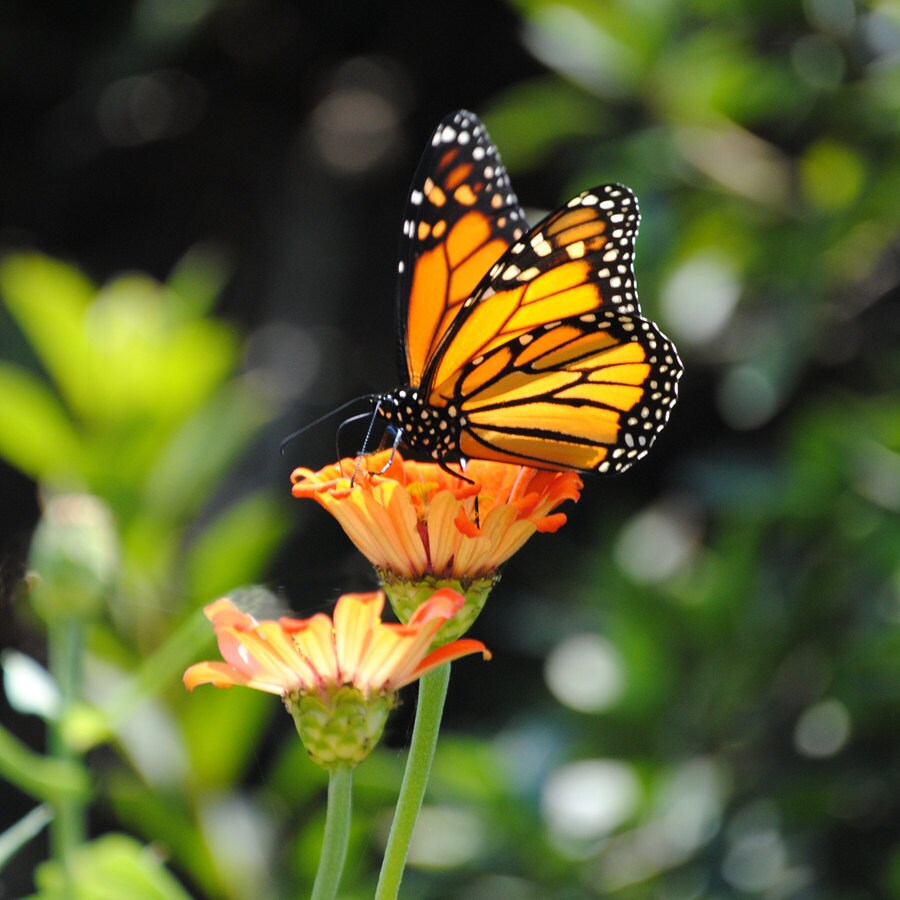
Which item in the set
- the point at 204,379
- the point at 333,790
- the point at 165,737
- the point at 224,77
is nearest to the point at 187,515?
the point at 204,379

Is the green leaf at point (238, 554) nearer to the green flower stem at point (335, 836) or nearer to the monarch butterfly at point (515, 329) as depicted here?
the monarch butterfly at point (515, 329)

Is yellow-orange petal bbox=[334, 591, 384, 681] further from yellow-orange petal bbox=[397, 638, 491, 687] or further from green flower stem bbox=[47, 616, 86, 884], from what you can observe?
green flower stem bbox=[47, 616, 86, 884]

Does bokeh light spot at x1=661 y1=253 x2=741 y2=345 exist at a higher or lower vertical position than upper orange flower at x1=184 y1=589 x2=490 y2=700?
higher

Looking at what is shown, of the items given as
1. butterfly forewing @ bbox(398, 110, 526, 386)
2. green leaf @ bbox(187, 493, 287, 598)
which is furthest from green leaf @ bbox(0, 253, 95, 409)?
butterfly forewing @ bbox(398, 110, 526, 386)

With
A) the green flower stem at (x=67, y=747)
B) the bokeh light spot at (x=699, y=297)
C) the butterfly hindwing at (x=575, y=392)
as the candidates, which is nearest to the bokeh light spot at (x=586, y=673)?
the bokeh light spot at (x=699, y=297)

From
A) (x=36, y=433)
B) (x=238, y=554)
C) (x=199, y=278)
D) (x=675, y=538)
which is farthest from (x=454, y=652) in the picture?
(x=199, y=278)

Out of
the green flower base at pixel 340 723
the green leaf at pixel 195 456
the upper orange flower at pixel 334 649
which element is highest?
the green leaf at pixel 195 456
